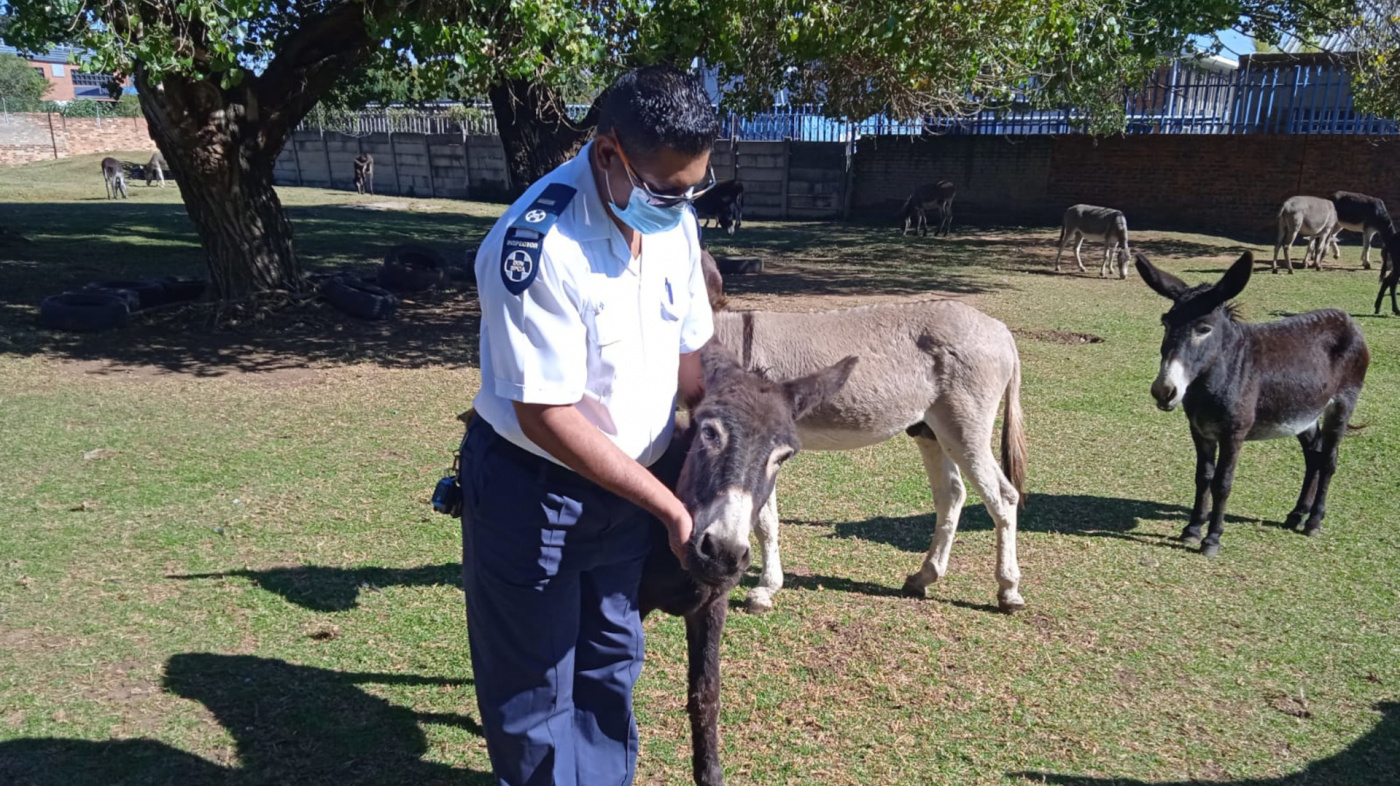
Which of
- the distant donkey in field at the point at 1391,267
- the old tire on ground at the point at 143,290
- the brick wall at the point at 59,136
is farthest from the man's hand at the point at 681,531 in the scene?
the brick wall at the point at 59,136

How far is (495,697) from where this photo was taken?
2.61 metres

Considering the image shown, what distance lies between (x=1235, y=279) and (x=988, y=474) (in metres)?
1.98

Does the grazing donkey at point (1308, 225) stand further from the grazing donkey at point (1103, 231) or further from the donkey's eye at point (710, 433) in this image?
the donkey's eye at point (710, 433)

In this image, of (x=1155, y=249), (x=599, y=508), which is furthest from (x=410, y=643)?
(x=1155, y=249)

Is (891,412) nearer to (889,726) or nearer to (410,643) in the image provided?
(889,726)

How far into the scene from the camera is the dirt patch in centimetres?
1226

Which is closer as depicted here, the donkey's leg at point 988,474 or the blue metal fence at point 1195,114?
the donkey's leg at point 988,474

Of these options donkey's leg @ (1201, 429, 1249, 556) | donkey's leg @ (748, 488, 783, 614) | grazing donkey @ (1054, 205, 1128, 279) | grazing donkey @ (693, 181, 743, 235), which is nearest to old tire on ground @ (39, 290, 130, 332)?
donkey's leg @ (748, 488, 783, 614)

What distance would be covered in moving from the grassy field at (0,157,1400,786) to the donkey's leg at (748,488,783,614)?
0.09m

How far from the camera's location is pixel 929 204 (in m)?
26.5

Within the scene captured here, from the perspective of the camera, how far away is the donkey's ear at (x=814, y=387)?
311cm

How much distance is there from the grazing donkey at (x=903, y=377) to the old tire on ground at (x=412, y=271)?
35.6 ft

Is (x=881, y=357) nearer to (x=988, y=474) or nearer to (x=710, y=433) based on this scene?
(x=988, y=474)

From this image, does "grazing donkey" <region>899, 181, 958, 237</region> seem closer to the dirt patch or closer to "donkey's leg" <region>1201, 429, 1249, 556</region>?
the dirt patch
